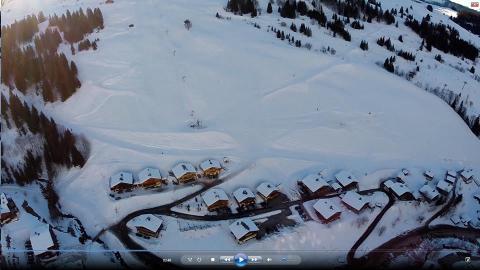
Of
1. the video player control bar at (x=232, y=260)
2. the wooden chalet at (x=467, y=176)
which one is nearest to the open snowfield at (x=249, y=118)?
the wooden chalet at (x=467, y=176)

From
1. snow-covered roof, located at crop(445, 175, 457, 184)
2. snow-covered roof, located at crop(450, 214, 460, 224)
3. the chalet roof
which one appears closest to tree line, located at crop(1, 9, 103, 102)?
the chalet roof

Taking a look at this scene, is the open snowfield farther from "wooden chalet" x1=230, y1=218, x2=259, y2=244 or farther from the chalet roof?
the chalet roof

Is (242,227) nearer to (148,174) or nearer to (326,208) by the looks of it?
(326,208)

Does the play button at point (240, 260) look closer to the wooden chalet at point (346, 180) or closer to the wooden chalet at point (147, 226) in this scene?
the wooden chalet at point (147, 226)

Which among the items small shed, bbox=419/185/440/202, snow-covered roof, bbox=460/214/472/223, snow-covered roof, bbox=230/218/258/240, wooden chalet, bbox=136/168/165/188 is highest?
wooden chalet, bbox=136/168/165/188

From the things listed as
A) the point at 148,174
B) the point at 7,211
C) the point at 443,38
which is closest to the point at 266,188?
the point at 148,174

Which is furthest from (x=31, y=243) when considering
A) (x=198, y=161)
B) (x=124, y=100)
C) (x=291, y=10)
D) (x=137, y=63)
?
(x=291, y=10)

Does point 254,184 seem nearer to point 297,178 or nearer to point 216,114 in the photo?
point 297,178
